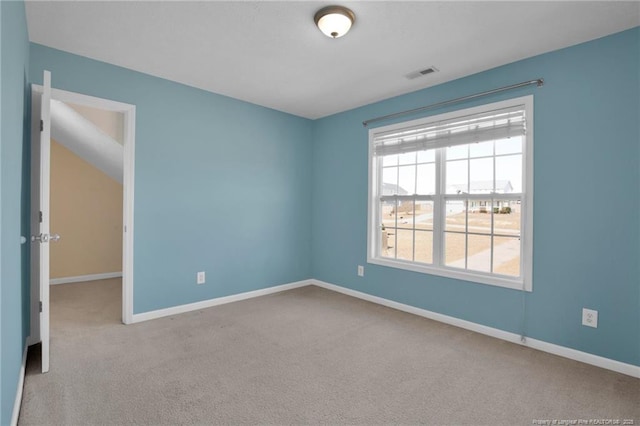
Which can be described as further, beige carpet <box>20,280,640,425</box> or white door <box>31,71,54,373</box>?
white door <box>31,71,54,373</box>

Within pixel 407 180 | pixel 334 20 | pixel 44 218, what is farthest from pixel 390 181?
pixel 44 218

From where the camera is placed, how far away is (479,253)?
3.18 meters

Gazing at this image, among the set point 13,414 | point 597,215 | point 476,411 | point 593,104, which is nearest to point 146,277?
point 13,414

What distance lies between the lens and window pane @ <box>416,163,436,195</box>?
3.57 metres

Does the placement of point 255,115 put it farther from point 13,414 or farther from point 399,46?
point 13,414

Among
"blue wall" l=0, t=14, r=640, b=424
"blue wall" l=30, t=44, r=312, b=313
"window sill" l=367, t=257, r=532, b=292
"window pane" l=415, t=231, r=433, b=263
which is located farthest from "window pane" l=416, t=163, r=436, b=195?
"blue wall" l=30, t=44, r=312, b=313

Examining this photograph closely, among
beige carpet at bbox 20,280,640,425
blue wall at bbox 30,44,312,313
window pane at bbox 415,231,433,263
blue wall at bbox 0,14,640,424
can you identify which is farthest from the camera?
window pane at bbox 415,231,433,263

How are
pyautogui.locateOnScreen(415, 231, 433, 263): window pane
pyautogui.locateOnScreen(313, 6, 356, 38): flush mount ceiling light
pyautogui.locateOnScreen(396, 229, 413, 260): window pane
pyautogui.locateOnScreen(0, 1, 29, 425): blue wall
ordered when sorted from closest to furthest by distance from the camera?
pyautogui.locateOnScreen(0, 1, 29, 425): blue wall, pyautogui.locateOnScreen(313, 6, 356, 38): flush mount ceiling light, pyautogui.locateOnScreen(415, 231, 433, 263): window pane, pyautogui.locateOnScreen(396, 229, 413, 260): window pane

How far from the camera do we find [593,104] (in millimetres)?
2504

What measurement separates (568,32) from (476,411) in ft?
8.89

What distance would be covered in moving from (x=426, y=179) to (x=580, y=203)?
1.41 metres

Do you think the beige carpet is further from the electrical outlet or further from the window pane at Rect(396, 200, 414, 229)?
the window pane at Rect(396, 200, 414, 229)

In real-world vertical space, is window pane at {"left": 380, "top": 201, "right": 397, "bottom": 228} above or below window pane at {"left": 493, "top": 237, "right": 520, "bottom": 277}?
above

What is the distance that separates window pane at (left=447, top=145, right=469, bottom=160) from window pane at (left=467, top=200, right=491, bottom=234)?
0.48 meters
